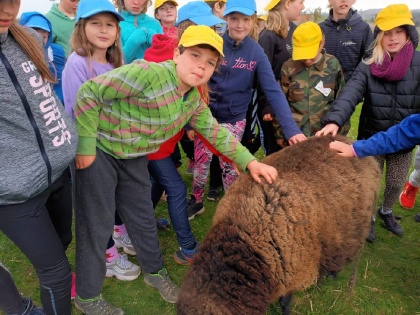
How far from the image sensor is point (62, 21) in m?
4.05

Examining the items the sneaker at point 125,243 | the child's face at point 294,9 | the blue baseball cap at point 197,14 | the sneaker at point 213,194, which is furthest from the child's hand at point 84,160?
the child's face at point 294,9

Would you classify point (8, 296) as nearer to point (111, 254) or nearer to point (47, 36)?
point (111, 254)

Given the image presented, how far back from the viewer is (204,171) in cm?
373

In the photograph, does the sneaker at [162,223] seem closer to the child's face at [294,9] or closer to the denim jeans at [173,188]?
the denim jeans at [173,188]

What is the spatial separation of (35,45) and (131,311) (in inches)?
75.7

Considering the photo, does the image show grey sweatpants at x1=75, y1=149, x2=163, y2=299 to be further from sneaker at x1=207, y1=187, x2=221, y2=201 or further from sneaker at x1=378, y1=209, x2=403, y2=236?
sneaker at x1=378, y1=209, x2=403, y2=236

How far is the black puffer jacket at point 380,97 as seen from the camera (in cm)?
301

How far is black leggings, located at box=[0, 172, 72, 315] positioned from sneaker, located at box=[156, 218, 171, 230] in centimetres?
147

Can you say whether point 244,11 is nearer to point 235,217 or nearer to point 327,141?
point 327,141

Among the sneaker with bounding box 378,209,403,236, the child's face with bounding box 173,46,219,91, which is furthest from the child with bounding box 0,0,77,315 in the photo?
the sneaker with bounding box 378,209,403,236

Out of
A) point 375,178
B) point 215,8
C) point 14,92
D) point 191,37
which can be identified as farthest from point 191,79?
point 215,8

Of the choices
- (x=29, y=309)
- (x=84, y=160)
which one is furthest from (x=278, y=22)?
(x=29, y=309)

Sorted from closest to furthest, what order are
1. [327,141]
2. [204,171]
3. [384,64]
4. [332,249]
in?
Result: [332,249] → [327,141] → [384,64] → [204,171]

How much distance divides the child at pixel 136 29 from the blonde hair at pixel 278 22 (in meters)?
1.22
